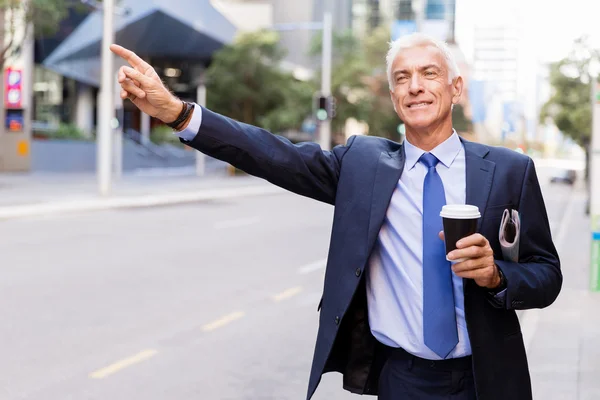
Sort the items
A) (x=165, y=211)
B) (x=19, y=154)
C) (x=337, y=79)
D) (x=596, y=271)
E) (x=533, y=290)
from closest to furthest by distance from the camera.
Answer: (x=533, y=290), (x=596, y=271), (x=165, y=211), (x=19, y=154), (x=337, y=79)

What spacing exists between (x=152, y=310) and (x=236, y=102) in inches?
1667

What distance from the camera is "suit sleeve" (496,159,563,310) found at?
2496mm

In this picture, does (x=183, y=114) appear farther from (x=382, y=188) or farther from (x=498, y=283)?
(x=498, y=283)

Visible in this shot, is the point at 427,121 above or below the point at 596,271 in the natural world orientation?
above

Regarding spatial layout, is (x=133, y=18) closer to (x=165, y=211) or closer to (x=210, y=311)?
(x=165, y=211)

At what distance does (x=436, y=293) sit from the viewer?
2.55 meters

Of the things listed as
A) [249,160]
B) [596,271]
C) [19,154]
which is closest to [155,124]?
[19,154]

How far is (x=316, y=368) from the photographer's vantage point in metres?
2.69

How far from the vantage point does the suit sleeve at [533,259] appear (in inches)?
98.3

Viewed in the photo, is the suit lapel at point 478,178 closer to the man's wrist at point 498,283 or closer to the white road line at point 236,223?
the man's wrist at point 498,283

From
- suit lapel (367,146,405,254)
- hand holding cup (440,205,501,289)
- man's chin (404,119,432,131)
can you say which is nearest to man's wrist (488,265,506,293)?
hand holding cup (440,205,501,289)

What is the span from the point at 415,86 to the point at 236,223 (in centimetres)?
1594

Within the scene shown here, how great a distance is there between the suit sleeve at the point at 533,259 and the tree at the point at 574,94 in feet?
82.5

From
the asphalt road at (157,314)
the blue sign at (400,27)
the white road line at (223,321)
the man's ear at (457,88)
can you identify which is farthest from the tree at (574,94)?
the man's ear at (457,88)
